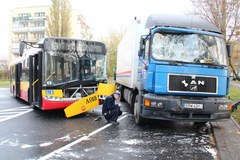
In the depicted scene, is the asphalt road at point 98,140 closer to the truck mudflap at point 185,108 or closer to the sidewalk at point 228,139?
the sidewalk at point 228,139

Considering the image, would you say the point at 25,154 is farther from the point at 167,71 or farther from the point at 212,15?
the point at 212,15

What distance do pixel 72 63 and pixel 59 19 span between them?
28.1m

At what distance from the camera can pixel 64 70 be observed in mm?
10578

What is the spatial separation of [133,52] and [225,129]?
4.01 m

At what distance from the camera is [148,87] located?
314 inches

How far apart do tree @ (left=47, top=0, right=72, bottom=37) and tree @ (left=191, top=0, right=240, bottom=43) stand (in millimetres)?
23556

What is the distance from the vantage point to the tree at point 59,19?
37.0m

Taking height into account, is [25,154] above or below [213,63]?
below

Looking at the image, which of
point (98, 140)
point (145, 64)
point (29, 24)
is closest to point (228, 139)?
point (145, 64)

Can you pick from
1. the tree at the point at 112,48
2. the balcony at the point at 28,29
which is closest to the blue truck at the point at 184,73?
the tree at the point at 112,48

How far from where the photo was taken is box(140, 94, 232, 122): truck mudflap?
7.67 metres

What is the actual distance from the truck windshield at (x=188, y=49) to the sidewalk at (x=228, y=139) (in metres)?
1.96

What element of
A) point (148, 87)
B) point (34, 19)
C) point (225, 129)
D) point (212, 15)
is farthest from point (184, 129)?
point (34, 19)

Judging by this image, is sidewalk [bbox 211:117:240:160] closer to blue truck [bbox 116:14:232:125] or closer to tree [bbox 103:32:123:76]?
blue truck [bbox 116:14:232:125]
